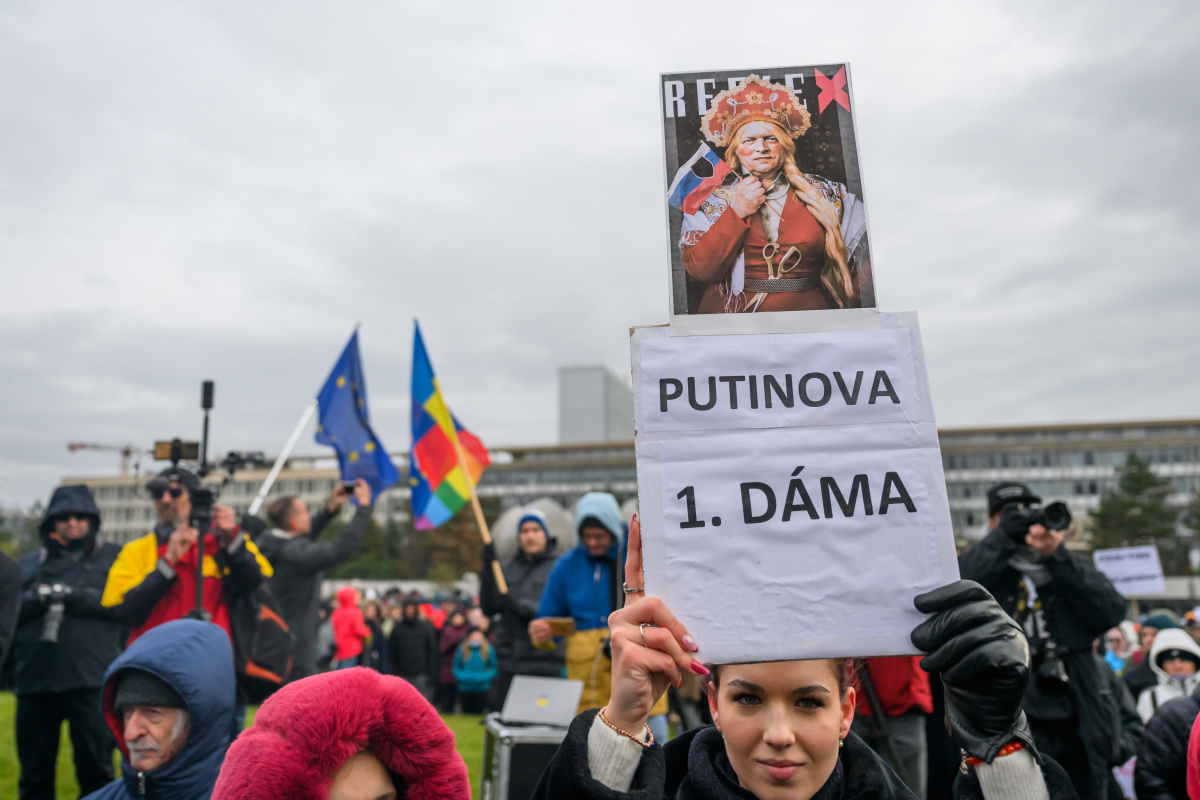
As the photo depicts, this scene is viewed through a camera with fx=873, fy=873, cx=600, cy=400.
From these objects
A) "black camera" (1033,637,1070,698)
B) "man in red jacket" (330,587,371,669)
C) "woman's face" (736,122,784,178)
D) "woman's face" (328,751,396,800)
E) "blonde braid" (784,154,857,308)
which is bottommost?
"man in red jacket" (330,587,371,669)

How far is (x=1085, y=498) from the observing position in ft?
300

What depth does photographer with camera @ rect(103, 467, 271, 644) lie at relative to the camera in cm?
506

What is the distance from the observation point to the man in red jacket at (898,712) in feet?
13.9

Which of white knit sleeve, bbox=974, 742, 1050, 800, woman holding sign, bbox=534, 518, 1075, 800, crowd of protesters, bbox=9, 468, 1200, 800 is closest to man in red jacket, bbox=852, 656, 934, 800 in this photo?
crowd of protesters, bbox=9, 468, 1200, 800

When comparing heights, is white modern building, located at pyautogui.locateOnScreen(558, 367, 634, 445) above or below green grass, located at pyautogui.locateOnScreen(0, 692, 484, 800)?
above

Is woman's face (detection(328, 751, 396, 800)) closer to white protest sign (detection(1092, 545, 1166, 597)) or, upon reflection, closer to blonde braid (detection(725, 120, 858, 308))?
blonde braid (detection(725, 120, 858, 308))

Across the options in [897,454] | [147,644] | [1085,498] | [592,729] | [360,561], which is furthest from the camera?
[1085,498]

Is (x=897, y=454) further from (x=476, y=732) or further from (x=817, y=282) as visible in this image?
(x=476, y=732)

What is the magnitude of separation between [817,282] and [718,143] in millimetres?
390

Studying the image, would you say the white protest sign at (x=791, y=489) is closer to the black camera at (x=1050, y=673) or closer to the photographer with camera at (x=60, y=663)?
the black camera at (x=1050, y=673)

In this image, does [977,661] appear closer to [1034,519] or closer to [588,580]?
[1034,519]

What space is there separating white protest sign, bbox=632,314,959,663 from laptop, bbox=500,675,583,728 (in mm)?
3355

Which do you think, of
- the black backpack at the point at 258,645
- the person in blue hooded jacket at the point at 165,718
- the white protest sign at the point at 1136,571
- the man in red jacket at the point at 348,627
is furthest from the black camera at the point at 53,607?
the white protest sign at the point at 1136,571

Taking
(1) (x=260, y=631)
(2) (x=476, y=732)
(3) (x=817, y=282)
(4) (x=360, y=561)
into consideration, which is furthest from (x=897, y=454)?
(4) (x=360, y=561)
